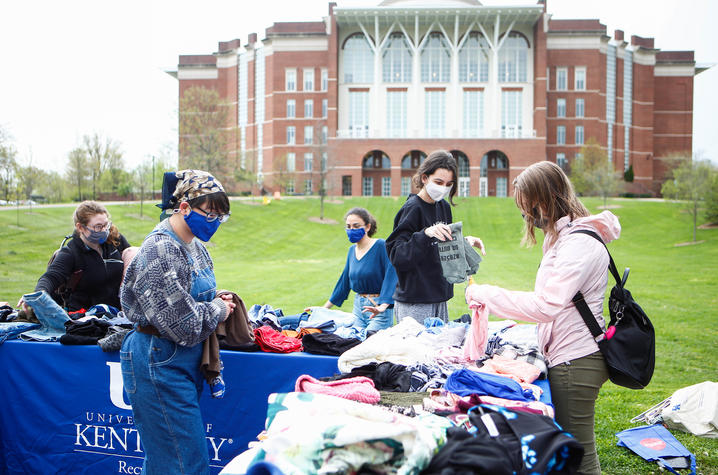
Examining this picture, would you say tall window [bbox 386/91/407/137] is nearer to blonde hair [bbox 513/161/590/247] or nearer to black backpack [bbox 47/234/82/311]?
black backpack [bbox 47/234/82/311]

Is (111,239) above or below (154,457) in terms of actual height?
above

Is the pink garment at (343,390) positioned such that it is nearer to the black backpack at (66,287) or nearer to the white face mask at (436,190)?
the white face mask at (436,190)

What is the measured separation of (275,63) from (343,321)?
5444 centimetres

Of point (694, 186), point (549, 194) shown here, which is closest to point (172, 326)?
point (549, 194)

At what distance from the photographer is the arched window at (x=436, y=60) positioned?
52125mm

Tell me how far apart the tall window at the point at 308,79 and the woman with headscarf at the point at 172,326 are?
179 ft

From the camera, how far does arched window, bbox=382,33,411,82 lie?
52.2 m

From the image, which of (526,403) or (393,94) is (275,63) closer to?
(393,94)

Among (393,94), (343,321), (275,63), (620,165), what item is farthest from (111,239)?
(620,165)

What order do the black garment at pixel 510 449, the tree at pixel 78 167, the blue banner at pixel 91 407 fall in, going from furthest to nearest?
the tree at pixel 78 167, the blue banner at pixel 91 407, the black garment at pixel 510 449

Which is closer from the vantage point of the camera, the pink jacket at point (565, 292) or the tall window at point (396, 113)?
the pink jacket at point (565, 292)

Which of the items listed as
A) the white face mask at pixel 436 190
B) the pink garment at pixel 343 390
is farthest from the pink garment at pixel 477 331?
the white face mask at pixel 436 190

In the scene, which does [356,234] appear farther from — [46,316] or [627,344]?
[627,344]

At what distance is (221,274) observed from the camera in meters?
19.9
